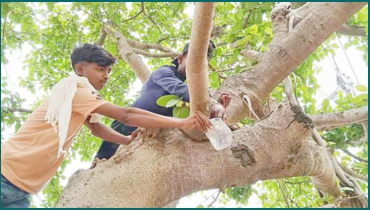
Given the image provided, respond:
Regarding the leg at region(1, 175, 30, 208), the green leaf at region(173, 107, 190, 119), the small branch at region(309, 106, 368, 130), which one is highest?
the small branch at region(309, 106, 368, 130)

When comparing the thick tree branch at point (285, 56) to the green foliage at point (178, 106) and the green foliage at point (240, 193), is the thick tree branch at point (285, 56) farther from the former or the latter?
the green foliage at point (240, 193)

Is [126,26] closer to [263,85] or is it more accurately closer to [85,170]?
[263,85]

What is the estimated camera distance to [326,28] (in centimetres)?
253

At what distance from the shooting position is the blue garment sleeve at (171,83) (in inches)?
86.4

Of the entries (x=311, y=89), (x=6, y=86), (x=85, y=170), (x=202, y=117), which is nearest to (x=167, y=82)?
(x=202, y=117)

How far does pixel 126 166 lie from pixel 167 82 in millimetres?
590

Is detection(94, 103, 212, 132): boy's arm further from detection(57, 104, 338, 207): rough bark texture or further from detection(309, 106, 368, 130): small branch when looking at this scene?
detection(309, 106, 368, 130): small branch

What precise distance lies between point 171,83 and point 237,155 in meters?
0.52

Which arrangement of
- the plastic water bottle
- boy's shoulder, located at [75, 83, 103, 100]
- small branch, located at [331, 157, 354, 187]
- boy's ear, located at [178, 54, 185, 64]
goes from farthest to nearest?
A: 1. small branch, located at [331, 157, 354, 187]
2. boy's ear, located at [178, 54, 185, 64]
3. the plastic water bottle
4. boy's shoulder, located at [75, 83, 103, 100]

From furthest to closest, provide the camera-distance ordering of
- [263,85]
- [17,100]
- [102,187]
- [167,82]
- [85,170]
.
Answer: [17,100] → [263,85] → [167,82] → [85,170] → [102,187]

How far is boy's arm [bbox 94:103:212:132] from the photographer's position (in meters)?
1.95

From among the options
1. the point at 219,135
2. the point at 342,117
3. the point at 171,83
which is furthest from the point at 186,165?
the point at 342,117

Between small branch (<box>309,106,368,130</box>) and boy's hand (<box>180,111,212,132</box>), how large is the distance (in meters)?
1.11

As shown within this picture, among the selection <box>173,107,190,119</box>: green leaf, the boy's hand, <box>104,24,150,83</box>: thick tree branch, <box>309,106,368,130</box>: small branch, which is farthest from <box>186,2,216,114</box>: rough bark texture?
<box>104,24,150,83</box>: thick tree branch
